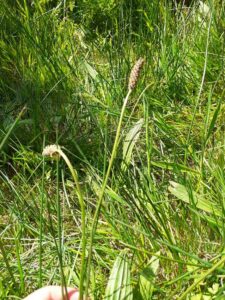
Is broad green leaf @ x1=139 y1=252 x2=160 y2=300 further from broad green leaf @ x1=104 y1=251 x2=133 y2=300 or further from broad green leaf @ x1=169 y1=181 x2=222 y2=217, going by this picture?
broad green leaf @ x1=169 y1=181 x2=222 y2=217

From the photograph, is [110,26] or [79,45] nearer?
[79,45]

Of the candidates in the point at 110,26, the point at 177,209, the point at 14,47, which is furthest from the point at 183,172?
the point at 110,26

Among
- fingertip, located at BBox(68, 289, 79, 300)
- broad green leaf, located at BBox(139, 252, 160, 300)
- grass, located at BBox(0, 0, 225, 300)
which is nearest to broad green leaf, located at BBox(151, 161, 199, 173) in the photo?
grass, located at BBox(0, 0, 225, 300)

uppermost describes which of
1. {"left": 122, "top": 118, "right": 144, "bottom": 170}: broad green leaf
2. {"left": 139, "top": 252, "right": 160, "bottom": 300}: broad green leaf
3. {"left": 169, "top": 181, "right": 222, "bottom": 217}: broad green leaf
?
{"left": 122, "top": 118, "right": 144, "bottom": 170}: broad green leaf

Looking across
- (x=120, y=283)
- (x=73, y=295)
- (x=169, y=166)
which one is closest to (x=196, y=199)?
(x=169, y=166)

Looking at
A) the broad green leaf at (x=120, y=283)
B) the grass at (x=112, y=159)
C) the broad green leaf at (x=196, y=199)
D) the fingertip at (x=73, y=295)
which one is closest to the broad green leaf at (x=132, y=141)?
the grass at (x=112, y=159)

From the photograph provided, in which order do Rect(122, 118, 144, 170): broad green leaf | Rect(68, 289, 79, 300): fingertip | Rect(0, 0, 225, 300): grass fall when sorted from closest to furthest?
Rect(68, 289, 79, 300): fingertip, Rect(0, 0, 225, 300): grass, Rect(122, 118, 144, 170): broad green leaf

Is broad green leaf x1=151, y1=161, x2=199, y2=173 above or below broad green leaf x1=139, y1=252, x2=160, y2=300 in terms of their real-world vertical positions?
above

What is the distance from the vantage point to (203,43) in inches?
62.6

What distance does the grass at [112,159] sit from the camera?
90 cm

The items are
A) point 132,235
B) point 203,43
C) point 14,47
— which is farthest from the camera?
point 14,47

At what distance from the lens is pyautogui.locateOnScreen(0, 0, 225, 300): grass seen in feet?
2.94

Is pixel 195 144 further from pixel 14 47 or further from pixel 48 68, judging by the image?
pixel 14 47

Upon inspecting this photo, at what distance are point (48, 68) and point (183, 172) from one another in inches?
21.6
